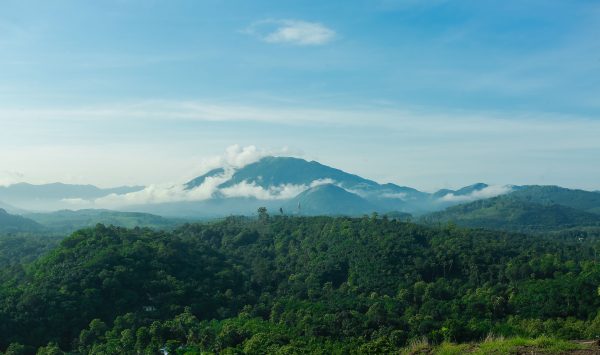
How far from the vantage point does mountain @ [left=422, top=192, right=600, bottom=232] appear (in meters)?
126

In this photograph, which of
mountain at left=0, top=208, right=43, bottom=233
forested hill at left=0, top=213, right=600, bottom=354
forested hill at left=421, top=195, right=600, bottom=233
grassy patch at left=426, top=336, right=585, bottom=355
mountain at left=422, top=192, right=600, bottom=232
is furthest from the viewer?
mountain at left=422, top=192, right=600, bottom=232

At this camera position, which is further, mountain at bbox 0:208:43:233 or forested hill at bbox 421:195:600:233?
mountain at bbox 0:208:43:233

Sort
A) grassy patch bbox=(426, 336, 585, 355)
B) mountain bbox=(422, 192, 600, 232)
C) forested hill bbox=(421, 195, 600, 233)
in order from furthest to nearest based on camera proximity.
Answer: mountain bbox=(422, 192, 600, 232), forested hill bbox=(421, 195, 600, 233), grassy patch bbox=(426, 336, 585, 355)

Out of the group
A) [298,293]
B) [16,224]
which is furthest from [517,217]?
[16,224]

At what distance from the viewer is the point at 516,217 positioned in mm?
134625

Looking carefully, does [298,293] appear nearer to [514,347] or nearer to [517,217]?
[514,347]

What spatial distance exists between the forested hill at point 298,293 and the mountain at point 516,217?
205ft

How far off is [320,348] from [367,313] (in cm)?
937

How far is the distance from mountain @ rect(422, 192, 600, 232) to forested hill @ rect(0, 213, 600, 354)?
2460 inches

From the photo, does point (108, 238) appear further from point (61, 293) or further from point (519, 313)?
point (519, 313)

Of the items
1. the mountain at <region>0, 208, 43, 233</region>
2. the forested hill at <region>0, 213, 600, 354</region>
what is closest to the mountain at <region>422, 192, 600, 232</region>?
the forested hill at <region>0, 213, 600, 354</region>

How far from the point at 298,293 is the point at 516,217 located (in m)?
103

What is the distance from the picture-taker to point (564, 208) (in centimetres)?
14762

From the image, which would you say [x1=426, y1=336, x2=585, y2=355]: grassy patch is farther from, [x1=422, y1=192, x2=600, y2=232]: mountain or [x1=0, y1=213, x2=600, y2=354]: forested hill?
[x1=422, y1=192, x2=600, y2=232]: mountain
